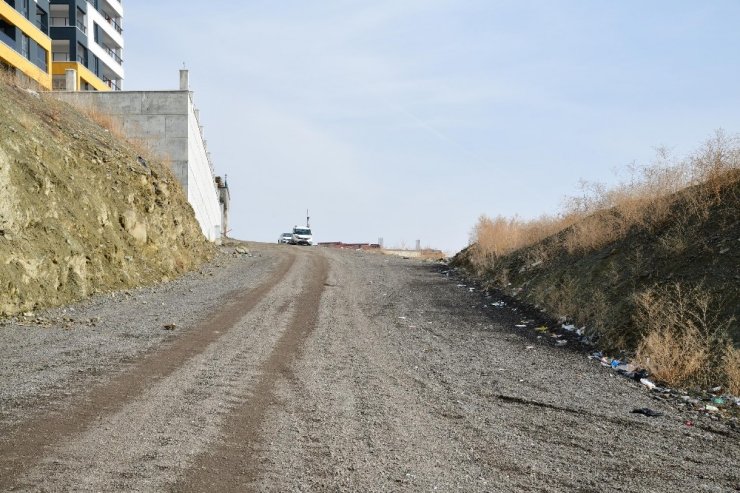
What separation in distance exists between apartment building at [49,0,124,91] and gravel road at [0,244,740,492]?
3956 cm

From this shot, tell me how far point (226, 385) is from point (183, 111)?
71.5 feet

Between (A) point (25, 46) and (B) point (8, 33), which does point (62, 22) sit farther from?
(B) point (8, 33)

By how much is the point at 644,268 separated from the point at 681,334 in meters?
3.17

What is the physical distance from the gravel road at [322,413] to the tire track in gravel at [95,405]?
3 centimetres

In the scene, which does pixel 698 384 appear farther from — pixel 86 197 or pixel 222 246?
pixel 222 246

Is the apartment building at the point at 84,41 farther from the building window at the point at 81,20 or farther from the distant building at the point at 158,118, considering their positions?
the distant building at the point at 158,118

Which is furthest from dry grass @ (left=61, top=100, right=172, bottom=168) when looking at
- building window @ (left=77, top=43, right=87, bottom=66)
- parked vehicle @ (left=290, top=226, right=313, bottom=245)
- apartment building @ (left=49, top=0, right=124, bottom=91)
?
building window @ (left=77, top=43, right=87, bottom=66)

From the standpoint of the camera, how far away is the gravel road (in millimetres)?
4480

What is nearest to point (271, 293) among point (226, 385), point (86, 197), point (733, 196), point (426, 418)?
point (86, 197)

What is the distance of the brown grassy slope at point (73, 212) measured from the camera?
493 inches

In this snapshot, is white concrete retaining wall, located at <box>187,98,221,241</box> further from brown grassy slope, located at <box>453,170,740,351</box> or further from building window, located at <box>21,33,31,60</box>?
building window, located at <box>21,33,31,60</box>

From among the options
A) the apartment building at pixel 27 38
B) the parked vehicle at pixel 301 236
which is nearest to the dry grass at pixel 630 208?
the parked vehicle at pixel 301 236

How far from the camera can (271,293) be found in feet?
53.5

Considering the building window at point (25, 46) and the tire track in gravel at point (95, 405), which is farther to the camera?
the building window at point (25, 46)
